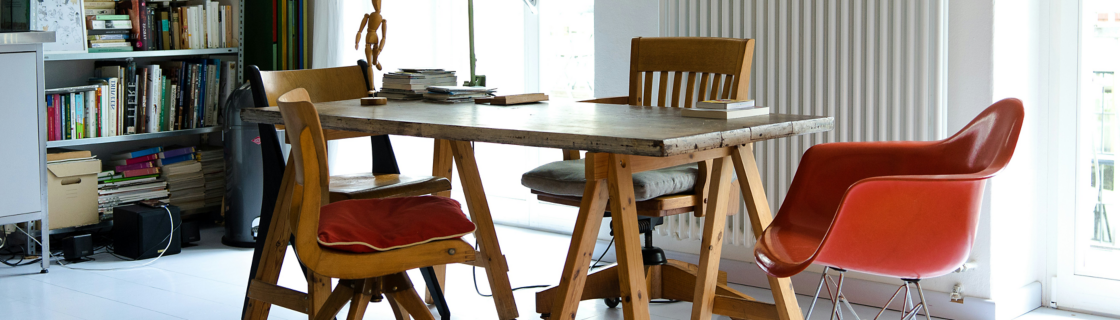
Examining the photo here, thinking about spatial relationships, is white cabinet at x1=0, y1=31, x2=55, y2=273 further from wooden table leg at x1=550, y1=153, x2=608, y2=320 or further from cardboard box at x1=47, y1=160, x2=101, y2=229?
wooden table leg at x1=550, y1=153, x2=608, y2=320

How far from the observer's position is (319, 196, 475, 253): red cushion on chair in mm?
1906

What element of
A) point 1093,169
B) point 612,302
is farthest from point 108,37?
point 1093,169

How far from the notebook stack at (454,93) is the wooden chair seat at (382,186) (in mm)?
230

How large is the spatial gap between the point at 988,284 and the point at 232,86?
10.6 ft

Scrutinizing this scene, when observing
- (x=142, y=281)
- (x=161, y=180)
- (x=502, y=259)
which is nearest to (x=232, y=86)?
(x=161, y=180)

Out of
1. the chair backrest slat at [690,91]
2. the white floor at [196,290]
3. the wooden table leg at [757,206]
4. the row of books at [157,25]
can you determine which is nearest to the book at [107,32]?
the row of books at [157,25]

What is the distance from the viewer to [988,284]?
2.76m

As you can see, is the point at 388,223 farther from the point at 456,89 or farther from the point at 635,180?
the point at 456,89

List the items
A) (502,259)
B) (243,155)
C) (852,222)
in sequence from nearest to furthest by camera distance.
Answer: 1. (852,222)
2. (502,259)
3. (243,155)

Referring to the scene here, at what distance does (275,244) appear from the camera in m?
2.52

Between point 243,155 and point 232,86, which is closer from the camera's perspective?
point 243,155

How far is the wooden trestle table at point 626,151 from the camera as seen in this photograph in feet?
6.05

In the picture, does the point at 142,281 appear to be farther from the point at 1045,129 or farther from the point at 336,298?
the point at 1045,129

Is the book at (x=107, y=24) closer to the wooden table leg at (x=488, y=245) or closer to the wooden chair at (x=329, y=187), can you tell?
the wooden chair at (x=329, y=187)
